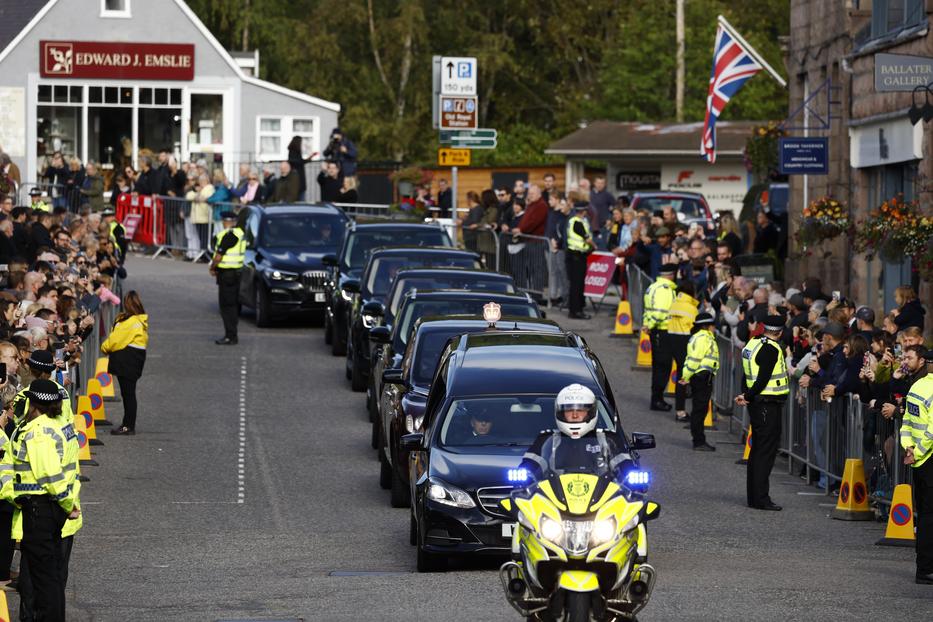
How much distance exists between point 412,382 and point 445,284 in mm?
5747

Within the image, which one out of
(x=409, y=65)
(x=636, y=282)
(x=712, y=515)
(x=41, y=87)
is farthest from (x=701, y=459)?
(x=409, y=65)

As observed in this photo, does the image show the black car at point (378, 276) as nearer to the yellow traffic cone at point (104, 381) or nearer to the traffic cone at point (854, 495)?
the yellow traffic cone at point (104, 381)

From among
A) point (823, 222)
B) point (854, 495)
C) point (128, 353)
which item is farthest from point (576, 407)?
point (823, 222)

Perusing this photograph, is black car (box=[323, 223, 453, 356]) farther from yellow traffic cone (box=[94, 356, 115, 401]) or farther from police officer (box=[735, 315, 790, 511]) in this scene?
police officer (box=[735, 315, 790, 511])

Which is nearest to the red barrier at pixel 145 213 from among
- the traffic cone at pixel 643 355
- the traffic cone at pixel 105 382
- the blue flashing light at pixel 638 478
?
the traffic cone at pixel 643 355

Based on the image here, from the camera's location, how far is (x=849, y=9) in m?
30.1

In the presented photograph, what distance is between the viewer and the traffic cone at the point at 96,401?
22.3m

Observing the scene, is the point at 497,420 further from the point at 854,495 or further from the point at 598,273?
the point at 598,273

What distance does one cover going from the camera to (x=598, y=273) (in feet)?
106

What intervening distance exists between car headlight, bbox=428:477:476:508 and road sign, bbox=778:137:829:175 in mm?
16798

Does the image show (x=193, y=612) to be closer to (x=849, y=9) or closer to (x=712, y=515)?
(x=712, y=515)

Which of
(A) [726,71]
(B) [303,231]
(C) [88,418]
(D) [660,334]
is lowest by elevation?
(C) [88,418]

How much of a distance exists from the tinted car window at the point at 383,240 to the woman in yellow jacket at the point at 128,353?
583 centimetres

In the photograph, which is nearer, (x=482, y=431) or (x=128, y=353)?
(x=482, y=431)
